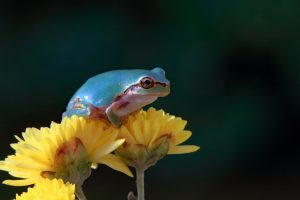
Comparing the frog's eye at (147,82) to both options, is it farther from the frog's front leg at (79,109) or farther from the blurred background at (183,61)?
the blurred background at (183,61)

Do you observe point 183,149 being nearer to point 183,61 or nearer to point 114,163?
point 114,163

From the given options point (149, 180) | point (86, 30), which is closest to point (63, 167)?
point (86, 30)

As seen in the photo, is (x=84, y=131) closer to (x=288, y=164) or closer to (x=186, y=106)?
(x=186, y=106)

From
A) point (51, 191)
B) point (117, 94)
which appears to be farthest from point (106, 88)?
point (51, 191)

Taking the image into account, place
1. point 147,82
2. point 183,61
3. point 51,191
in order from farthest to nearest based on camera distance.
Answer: point 183,61
point 147,82
point 51,191

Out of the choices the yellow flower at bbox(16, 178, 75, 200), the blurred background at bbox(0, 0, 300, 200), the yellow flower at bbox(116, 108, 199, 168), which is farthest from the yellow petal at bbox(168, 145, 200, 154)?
the blurred background at bbox(0, 0, 300, 200)

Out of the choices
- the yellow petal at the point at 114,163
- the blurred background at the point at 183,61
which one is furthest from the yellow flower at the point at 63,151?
the blurred background at the point at 183,61

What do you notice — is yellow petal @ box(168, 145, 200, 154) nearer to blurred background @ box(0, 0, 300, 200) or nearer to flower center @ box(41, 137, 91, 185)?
flower center @ box(41, 137, 91, 185)
